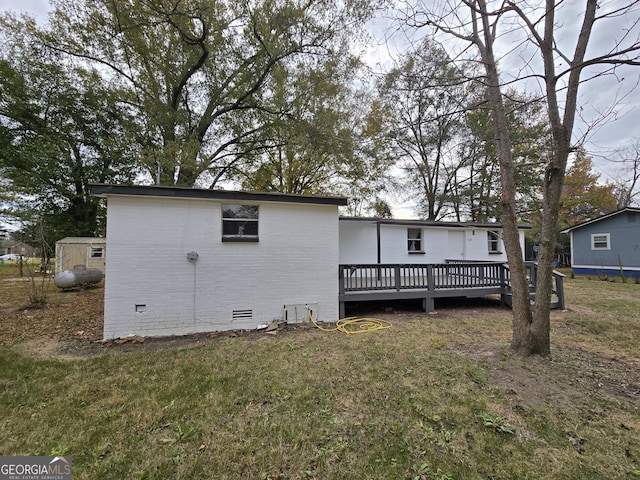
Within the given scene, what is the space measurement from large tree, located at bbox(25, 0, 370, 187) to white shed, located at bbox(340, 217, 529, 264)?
622cm

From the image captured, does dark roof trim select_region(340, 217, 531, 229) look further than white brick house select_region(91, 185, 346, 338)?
Yes

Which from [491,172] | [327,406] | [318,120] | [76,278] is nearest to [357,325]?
[327,406]

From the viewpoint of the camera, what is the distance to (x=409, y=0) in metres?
3.85

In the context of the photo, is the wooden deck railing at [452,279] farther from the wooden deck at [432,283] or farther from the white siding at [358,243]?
the white siding at [358,243]

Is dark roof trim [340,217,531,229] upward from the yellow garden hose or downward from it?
upward

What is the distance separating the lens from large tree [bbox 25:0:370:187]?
8820 mm

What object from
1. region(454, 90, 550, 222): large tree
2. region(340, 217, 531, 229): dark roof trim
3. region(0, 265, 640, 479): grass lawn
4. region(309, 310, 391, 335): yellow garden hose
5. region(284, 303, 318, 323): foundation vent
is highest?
region(454, 90, 550, 222): large tree

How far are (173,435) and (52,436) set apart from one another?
3.81 ft

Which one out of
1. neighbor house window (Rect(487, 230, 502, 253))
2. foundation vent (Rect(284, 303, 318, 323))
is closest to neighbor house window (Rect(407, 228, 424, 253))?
neighbor house window (Rect(487, 230, 502, 253))

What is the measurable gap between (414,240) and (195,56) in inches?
449

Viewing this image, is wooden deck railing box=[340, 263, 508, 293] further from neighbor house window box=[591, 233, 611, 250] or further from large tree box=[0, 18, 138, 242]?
large tree box=[0, 18, 138, 242]

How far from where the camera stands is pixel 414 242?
10656 millimetres

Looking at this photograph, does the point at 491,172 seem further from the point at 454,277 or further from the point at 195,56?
the point at 195,56

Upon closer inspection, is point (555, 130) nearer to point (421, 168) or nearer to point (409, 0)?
point (409, 0)
